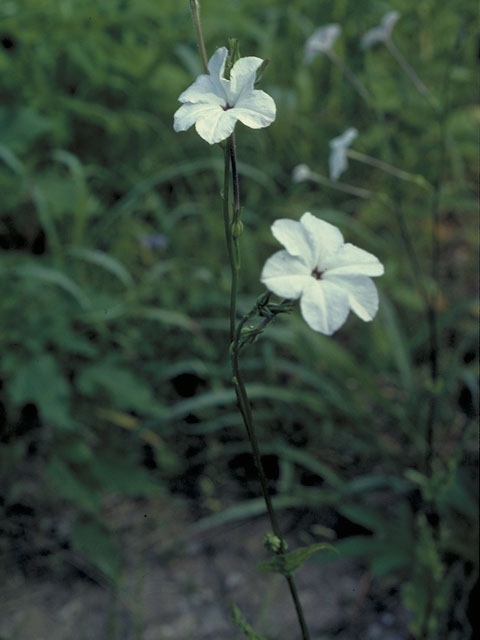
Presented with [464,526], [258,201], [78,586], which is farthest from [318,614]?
[258,201]

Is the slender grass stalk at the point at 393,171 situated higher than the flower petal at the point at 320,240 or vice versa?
the slender grass stalk at the point at 393,171

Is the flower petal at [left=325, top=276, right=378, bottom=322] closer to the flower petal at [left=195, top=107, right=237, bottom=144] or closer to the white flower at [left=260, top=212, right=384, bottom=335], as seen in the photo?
the white flower at [left=260, top=212, right=384, bottom=335]

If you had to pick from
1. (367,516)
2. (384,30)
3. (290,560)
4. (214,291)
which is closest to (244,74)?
(290,560)

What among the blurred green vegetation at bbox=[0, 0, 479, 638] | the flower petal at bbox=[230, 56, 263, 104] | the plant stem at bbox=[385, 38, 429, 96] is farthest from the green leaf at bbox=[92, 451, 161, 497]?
the flower petal at bbox=[230, 56, 263, 104]

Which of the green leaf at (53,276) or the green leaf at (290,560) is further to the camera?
the green leaf at (53,276)

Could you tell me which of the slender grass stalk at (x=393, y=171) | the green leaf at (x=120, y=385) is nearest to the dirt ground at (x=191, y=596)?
the green leaf at (x=120, y=385)

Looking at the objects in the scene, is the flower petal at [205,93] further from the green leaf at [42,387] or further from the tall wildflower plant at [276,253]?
the green leaf at [42,387]
